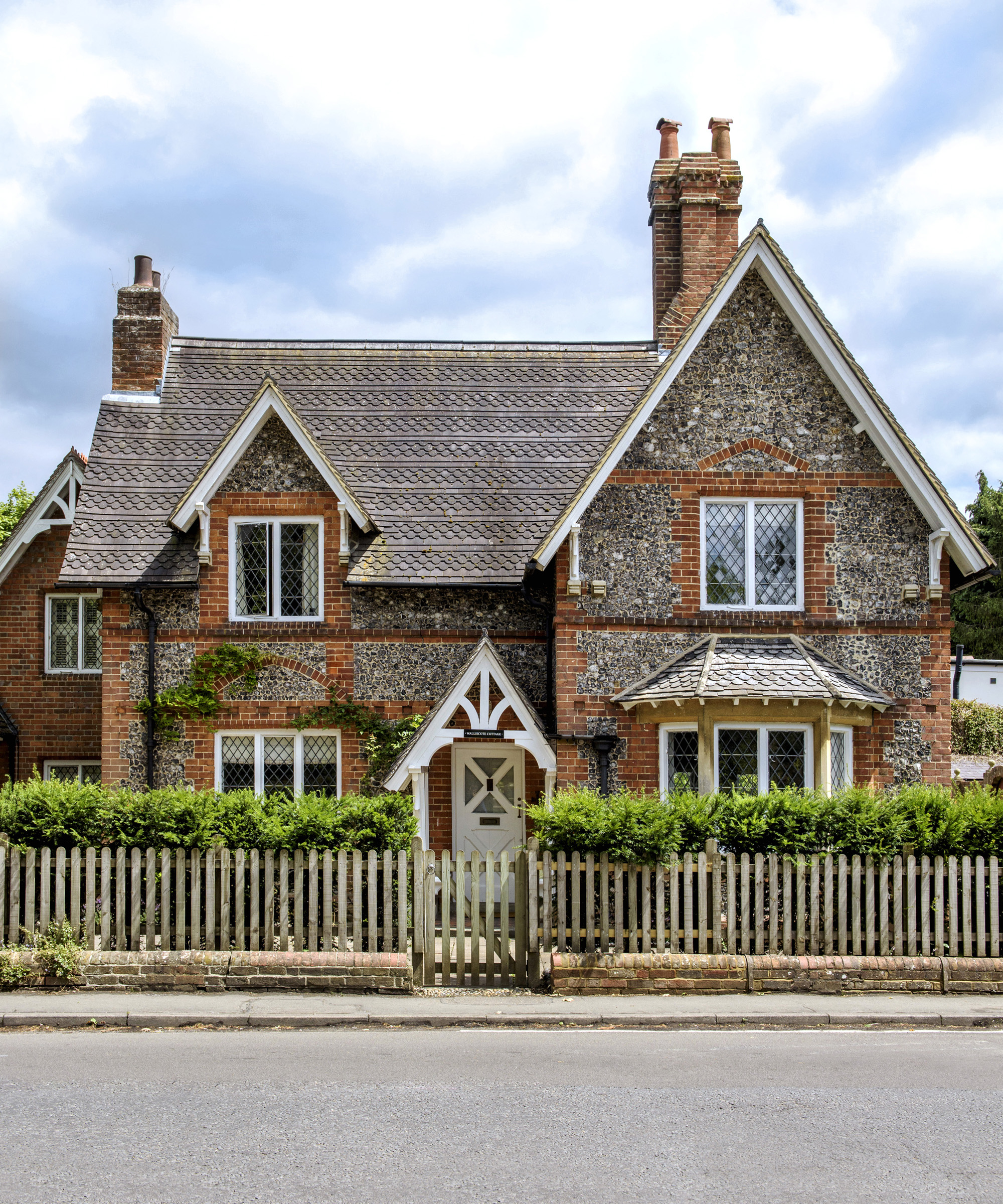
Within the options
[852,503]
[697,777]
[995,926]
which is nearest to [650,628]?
[697,777]

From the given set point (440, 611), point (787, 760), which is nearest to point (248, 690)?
point (440, 611)

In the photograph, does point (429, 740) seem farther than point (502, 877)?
Yes

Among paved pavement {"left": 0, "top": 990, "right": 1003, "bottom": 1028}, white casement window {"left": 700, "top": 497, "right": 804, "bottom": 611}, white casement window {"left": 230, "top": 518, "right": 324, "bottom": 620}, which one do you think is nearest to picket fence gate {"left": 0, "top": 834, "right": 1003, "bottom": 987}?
paved pavement {"left": 0, "top": 990, "right": 1003, "bottom": 1028}

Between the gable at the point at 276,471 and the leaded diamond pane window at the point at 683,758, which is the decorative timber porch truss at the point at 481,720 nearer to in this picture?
the leaded diamond pane window at the point at 683,758

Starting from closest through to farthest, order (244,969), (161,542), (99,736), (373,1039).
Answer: (373,1039) < (244,969) < (161,542) < (99,736)

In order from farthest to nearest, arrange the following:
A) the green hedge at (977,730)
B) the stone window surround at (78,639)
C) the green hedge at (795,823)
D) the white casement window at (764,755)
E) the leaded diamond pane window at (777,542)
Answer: the green hedge at (977,730) → the stone window surround at (78,639) → the leaded diamond pane window at (777,542) → the white casement window at (764,755) → the green hedge at (795,823)

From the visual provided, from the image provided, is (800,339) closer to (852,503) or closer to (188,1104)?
(852,503)

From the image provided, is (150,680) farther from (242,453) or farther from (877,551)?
(877,551)

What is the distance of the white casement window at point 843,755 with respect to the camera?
15680 millimetres

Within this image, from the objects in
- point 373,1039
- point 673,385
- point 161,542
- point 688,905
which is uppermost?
point 673,385

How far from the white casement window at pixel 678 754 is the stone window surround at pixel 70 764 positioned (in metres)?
10.0

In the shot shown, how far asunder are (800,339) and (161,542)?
9.81 metres

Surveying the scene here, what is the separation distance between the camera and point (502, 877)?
11.8 meters

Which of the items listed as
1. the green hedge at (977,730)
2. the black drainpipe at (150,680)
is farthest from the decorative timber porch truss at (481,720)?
the green hedge at (977,730)
